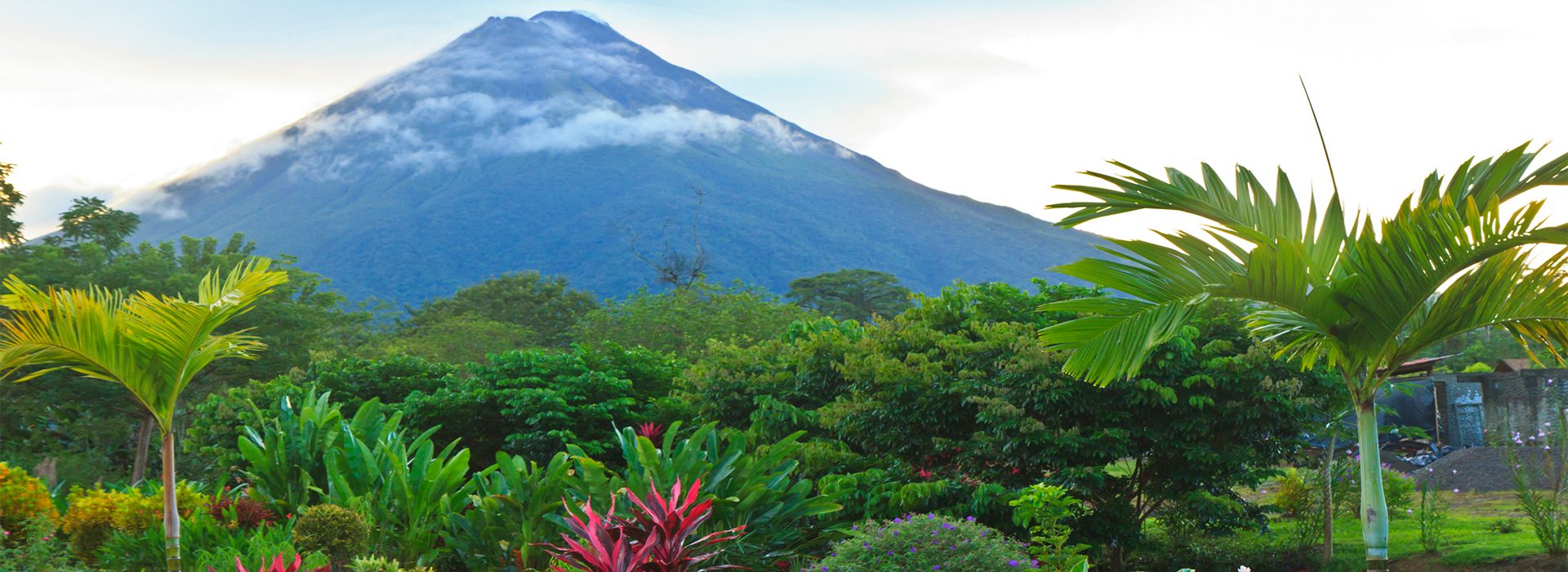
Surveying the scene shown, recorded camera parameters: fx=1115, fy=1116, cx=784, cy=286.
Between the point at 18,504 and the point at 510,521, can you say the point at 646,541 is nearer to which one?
the point at 510,521

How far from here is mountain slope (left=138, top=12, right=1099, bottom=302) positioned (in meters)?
103

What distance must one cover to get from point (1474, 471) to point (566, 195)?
4019 inches

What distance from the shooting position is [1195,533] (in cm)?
1118

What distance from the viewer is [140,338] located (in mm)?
6031

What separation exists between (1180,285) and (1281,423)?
4.50 meters

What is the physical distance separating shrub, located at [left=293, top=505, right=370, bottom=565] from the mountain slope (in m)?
90.8

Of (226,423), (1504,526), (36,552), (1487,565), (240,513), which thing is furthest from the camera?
(226,423)

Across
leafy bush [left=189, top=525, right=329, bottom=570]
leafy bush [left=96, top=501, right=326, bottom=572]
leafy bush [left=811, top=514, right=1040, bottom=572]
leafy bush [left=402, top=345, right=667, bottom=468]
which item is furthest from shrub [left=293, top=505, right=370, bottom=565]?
leafy bush [left=402, top=345, right=667, bottom=468]

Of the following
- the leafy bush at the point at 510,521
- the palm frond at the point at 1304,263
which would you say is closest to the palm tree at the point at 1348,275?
the palm frond at the point at 1304,263

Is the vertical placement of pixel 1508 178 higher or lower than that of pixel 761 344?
higher

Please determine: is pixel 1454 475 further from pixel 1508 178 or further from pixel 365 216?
pixel 365 216

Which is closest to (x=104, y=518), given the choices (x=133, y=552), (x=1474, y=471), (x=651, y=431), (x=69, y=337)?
(x=133, y=552)

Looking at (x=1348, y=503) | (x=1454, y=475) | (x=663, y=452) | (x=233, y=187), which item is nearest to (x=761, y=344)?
(x=663, y=452)

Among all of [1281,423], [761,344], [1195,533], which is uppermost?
[761,344]
